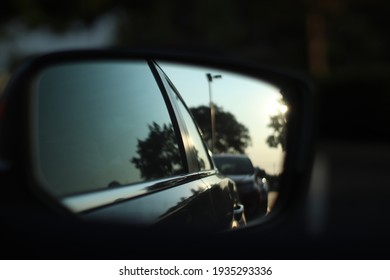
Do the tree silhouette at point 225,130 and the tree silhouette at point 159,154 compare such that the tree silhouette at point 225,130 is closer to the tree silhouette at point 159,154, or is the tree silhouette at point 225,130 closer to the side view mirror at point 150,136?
the side view mirror at point 150,136

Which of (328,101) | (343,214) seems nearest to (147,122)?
(343,214)

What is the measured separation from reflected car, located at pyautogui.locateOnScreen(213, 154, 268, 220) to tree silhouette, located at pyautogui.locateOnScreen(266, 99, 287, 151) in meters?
0.11

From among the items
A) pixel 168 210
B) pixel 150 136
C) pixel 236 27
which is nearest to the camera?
pixel 168 210

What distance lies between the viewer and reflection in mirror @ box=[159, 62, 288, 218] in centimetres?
228

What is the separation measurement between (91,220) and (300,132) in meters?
0.76

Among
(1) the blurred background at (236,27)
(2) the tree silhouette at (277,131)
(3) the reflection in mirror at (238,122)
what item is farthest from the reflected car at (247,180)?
(1) the blurred background at (236,27)

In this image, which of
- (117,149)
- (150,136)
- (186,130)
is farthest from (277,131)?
(117,149)

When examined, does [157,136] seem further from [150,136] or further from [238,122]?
[238,122]

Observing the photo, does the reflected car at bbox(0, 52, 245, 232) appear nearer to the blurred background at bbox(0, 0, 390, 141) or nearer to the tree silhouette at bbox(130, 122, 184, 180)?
the tree silhouette at bbox(130, 122, 184, 180)

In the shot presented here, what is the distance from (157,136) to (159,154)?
56 mm

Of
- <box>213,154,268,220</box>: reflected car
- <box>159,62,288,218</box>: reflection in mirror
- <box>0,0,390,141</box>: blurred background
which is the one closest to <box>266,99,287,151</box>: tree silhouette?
<box>159,62,288,218</box>: reflection in mirror

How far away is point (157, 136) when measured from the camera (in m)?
2.28

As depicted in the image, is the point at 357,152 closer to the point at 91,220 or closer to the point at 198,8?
the point at 198,8

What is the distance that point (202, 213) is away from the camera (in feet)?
7.14
